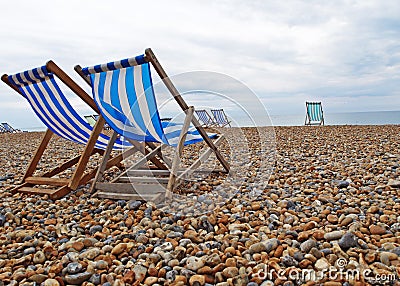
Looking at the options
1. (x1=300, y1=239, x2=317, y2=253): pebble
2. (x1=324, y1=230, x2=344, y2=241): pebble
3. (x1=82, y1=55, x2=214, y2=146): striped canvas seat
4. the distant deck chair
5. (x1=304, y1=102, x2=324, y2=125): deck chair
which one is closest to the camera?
(x1=300, y1=239, x2=317, y2=253): pebble

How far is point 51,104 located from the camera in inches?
104

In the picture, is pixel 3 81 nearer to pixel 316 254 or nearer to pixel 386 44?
pixel 316 254

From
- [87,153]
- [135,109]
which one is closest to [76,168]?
[87,153]

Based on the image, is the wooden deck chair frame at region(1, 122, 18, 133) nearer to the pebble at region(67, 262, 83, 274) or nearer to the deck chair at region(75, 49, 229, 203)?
the deck chair at region(75, 49, 229, 203)

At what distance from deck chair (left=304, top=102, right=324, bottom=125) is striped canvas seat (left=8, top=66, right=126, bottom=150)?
29.4 feet

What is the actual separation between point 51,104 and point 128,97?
81 centimetres

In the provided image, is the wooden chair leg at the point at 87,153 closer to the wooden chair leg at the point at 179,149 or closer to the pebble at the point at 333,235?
the wooden chair leg at the point at 179,149

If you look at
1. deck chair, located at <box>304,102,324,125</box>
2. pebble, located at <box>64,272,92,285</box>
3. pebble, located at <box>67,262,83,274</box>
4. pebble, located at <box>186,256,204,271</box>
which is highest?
deck chair, located at <box>304,102,324,125</box>

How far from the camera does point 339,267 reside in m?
1.28

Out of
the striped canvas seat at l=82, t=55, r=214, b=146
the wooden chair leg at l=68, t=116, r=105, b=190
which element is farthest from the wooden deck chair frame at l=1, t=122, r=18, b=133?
the striped canvas seat at l=82, t=55, r=214, b=146

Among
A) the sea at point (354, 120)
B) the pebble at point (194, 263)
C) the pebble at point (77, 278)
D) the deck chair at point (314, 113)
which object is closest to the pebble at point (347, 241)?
the pebble at point (194, 263)

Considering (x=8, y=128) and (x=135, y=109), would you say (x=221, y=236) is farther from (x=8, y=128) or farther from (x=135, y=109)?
(x=8, y=128)

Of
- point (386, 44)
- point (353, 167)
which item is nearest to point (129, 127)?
point (353, 167)
